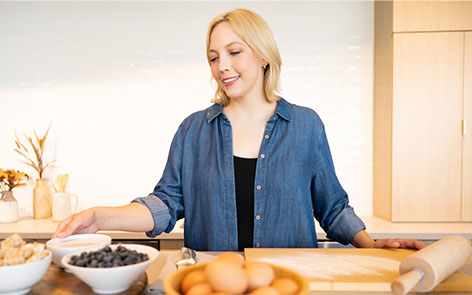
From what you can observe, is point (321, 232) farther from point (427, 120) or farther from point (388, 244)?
point (388, 244)

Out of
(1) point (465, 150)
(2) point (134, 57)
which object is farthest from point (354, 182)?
(2) point (134, 57)

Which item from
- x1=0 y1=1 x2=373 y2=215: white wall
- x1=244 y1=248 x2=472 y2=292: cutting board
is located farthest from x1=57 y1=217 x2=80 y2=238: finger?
x1=0 y1=1 x2=373 y2=215: white wall

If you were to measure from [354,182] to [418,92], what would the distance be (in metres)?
0.77

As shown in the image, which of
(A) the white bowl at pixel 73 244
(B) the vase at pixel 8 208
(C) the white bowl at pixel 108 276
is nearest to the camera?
(C) the white bowl at pixel 108 276

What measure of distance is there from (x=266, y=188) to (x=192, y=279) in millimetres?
764

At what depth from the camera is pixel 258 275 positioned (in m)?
0.60

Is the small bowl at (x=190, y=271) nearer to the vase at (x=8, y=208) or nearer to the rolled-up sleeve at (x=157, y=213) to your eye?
the rolled-up sleeve at (x=157, y=213)

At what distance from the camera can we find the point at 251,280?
0.59 meters

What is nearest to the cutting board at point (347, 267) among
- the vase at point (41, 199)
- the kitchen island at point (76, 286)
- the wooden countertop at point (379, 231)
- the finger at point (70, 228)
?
the kitchen island at point (76, 286)

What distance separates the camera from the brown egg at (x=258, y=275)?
1.94 feet

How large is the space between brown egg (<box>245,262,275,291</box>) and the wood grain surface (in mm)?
312

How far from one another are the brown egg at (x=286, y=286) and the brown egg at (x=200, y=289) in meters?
0.11

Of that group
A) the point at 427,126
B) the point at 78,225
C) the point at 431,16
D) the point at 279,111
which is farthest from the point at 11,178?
the point at 431,16

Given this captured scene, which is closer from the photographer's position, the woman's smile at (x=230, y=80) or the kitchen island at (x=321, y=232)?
the woman's smile at (x=230, y=80)
